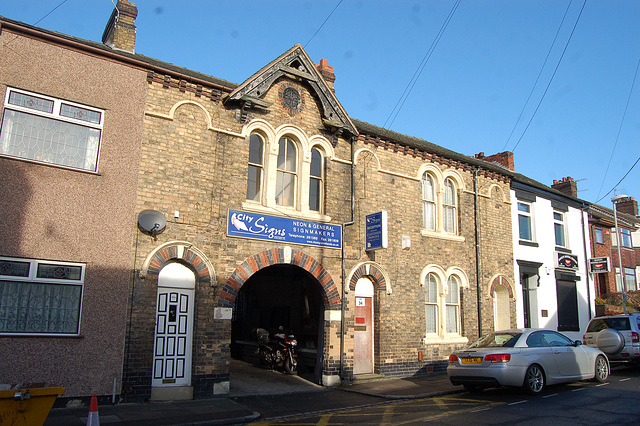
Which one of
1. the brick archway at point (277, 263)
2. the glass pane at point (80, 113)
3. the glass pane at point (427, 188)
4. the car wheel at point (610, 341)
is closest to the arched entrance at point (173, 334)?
the brick archway at point (277, 263)

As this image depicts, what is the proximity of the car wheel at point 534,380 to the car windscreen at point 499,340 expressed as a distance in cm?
65

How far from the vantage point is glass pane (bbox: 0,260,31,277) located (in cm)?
949

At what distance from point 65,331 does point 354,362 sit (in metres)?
7.35

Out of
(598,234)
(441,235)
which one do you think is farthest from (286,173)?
(598,234)

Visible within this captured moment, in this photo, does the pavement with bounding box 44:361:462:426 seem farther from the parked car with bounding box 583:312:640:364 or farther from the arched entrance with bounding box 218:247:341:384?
the parked car with bounding box 583:312:640:364

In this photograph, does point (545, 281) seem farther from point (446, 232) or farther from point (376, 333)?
point (376, 333)

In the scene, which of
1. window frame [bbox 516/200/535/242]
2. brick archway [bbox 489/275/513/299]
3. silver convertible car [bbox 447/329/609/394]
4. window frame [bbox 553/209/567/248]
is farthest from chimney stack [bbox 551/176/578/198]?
silver convertible car [bbox 447/329/609/394]

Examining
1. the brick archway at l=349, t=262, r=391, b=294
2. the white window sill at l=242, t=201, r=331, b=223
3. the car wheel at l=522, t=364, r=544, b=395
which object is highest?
the white window sill at l=242, t=201, r=331, b=223

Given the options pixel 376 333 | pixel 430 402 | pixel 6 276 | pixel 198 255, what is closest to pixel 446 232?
pixel 376 333

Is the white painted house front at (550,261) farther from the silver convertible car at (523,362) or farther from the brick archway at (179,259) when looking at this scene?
the brick archway at (179,259)

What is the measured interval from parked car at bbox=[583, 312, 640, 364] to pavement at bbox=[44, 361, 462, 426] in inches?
193

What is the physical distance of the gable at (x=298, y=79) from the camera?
12781mm

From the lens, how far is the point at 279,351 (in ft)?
50.9

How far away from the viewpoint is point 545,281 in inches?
784
